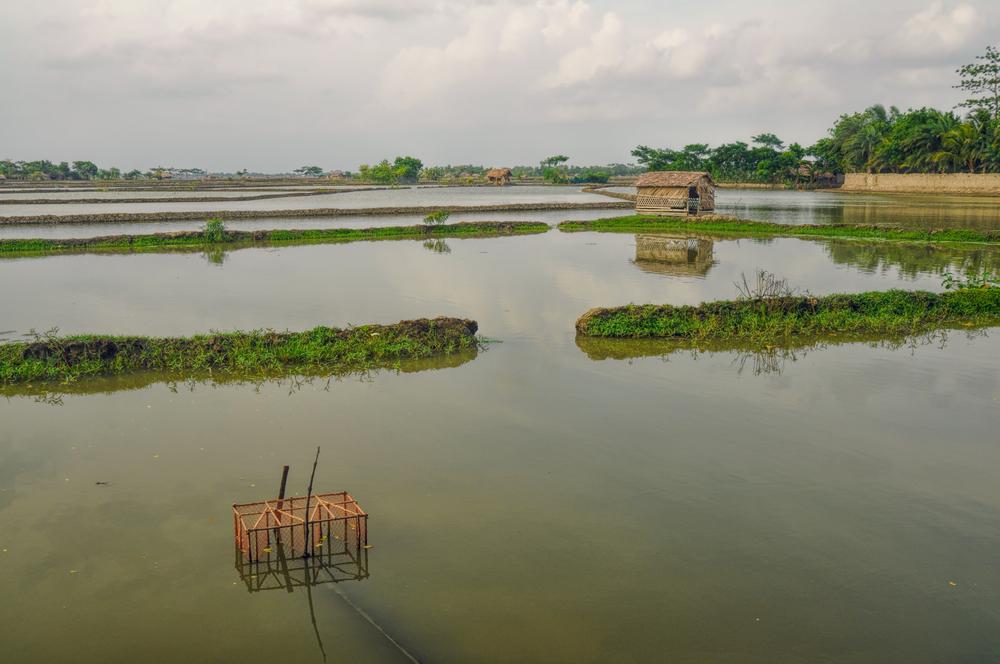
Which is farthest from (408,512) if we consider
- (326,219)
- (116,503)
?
(326,219)

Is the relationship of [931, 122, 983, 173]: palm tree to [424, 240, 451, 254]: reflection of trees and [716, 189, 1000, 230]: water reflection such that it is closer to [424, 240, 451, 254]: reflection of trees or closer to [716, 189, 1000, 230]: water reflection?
[716, 189, 1000, 230]: water reflection

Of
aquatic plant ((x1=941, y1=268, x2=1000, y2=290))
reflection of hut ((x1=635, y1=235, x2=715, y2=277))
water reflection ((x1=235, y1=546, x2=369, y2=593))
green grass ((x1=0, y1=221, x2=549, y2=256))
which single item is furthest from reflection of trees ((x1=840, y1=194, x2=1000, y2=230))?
water reflection ((x1=235, y1=546, x2=369, y2=593))

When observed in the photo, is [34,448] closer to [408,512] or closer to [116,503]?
[116,503]

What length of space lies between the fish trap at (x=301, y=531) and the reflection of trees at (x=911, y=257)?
678 inches

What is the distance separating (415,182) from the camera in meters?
93.2

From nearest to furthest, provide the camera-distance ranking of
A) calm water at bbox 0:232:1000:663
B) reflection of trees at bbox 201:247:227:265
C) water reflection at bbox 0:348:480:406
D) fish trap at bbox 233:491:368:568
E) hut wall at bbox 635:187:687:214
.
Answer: calm water at bbox 0:232:1000:663
fish trap at bbox 233:491:368:568
water reflection at bbox 0:348:480:406
reflection of trees at bbox 201:247:227:265
hut wall at bbox 635:187:687:214

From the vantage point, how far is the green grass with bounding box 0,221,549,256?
2292cm

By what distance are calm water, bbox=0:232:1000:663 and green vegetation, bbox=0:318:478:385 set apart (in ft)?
1.86

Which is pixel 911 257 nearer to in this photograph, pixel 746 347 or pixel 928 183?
pixel 746 347

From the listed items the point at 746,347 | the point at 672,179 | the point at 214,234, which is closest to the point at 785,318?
the point at 746,347

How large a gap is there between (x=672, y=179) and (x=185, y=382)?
27.6m

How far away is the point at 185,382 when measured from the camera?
33.8 feet

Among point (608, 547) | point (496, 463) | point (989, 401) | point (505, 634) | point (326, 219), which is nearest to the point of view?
point (505, 634)

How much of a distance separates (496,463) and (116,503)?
12.1 ft
